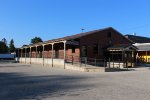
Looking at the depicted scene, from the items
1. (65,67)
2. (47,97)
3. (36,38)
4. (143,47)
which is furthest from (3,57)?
(47,97)

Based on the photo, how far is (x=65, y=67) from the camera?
35.8 m

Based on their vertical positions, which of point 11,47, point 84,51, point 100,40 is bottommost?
point 84,51

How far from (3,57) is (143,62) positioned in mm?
66128

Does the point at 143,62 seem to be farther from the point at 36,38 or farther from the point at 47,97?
the point at 36,38

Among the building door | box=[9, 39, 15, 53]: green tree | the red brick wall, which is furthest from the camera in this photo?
box=[9, 39, 15, 53]: green tree

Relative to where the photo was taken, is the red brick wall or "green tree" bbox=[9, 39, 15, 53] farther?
"green tree" bbox=[9, 39, 15, 53]

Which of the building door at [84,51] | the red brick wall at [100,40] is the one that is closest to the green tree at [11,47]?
the red brick wall at [100,40]

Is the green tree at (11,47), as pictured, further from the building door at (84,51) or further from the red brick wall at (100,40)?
the building door at (84,51)

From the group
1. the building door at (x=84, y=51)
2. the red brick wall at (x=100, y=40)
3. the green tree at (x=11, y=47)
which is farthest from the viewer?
the green tree at (x=11, y=47)

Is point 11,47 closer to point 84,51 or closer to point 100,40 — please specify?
point 100,40

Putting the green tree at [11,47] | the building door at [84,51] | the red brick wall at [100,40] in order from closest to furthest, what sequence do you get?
the building door at [84,51] → the red brick wall at [100,40] → the green tree at [11,47]

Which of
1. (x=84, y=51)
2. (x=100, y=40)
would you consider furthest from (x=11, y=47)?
(x=84, y=51)

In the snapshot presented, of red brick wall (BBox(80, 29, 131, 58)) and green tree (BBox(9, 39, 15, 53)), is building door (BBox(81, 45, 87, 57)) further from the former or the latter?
green tree (BBox(9, 39, 15, 53))

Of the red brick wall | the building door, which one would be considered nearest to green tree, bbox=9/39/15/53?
the red brick wall
